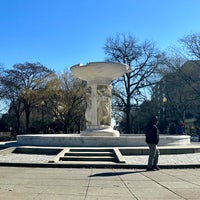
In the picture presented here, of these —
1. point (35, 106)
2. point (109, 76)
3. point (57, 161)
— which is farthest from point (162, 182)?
point (35, 106)

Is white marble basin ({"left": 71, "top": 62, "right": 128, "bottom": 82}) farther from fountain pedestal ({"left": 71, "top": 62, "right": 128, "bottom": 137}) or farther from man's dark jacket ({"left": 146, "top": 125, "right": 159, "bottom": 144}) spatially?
man's dark jacket ({"left": 146, "top": 125, "right": 159, "bottom": 144})

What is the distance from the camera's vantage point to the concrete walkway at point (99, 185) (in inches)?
299

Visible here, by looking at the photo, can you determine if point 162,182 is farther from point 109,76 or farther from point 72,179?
point 109,76

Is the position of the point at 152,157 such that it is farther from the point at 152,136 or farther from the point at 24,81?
the point at 24,81

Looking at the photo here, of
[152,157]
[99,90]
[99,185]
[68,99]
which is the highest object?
[68,99]

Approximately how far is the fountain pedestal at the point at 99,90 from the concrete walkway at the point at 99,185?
1186cm

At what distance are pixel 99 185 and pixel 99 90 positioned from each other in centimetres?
1558

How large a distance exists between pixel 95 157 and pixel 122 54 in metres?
32.8

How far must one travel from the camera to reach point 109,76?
24391 millimetres

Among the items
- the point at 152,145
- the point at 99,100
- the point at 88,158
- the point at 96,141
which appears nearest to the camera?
the point at 152,145

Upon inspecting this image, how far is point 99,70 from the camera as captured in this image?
2353 cm

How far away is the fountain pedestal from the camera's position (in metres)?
23.5

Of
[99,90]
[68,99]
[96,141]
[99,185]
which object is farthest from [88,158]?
[68,99]

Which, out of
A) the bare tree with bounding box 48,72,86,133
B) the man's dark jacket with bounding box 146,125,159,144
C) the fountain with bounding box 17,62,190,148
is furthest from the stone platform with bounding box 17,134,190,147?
the bare tree with bounding box 48,72,86,133
